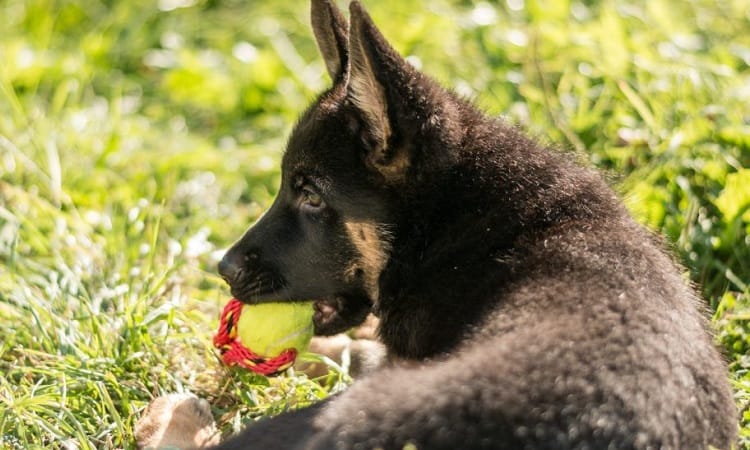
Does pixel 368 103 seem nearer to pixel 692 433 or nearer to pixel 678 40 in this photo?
pixel 692 433

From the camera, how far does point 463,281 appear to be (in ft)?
14.0

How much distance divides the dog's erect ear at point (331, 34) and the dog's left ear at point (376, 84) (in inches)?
20.0

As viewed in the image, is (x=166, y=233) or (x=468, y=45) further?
(x=468, y=45)

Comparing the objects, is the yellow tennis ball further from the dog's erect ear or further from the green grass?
the dog's erect ear

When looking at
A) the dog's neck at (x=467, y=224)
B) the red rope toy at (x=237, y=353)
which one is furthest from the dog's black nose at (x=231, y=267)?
the dog's neck at (x=467, y=224)

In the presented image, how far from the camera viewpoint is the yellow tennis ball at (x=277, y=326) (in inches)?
197

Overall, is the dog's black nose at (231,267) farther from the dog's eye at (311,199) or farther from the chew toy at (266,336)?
the dog's eye at (311,199)

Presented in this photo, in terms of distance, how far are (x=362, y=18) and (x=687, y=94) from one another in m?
3.13

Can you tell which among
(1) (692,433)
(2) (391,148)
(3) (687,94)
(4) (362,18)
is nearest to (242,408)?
(2) (391,148)

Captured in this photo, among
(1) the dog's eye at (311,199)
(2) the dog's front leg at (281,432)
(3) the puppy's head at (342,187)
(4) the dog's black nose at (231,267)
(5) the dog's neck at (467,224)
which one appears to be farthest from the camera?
(4) the dog's black nose at (231,267)

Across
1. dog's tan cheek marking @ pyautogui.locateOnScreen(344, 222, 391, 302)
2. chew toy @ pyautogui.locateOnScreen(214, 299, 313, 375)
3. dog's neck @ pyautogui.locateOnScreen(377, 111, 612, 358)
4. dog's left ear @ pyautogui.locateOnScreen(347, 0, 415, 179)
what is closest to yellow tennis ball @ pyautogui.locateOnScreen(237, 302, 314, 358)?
chew toy @ pyautogui.locateOnScreen(214, 299, 313, 375)

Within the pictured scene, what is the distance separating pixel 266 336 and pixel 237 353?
14 cm

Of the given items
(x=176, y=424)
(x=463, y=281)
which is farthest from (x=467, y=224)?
(x=176, y=424)

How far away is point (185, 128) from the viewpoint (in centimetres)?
809
